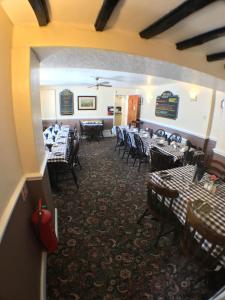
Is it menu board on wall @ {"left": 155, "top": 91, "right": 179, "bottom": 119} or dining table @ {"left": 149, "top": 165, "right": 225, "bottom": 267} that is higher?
menu board on wall @ {"left": 155, "top": 91, "right": 179, "bottom": 119}

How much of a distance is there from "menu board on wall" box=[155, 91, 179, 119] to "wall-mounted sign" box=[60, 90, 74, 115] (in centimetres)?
372

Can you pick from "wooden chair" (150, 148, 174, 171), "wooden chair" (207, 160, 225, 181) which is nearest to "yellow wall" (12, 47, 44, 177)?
"wooden chair" (150, 148, 174, 171)

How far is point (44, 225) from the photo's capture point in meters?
1.63

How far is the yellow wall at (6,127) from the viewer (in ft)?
3.84

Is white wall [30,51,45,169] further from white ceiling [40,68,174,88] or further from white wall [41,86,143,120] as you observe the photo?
white wall [41,86,143,120]

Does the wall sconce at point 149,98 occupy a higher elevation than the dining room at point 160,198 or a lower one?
higher

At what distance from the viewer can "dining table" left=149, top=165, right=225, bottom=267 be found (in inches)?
62.0

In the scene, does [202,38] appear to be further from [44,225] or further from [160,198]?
[44,225]

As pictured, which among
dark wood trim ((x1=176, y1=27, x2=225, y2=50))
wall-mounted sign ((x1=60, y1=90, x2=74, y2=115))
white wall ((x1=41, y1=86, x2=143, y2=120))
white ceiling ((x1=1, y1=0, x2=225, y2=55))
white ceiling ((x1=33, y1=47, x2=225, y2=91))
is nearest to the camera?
white ceiling ((x1=1, y1=0, x2=225, y2=55))

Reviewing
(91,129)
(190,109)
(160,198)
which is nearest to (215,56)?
(160,198)

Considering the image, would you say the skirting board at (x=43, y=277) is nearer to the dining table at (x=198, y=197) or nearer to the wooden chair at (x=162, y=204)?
the wooden chair at (x=162, y=204)

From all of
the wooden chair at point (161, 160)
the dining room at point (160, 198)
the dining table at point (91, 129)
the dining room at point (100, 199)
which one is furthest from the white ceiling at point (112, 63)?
the dining table at point (91, 129)

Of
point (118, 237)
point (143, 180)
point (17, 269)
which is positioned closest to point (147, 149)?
point (143, 180)

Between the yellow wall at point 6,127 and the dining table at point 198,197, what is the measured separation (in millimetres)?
1647
